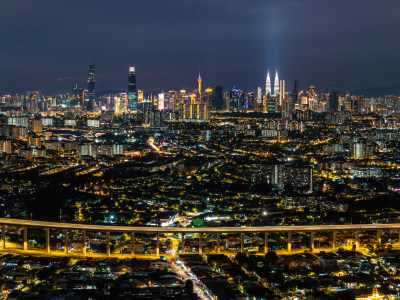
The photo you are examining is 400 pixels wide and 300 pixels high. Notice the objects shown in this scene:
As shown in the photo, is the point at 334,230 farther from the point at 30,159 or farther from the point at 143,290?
the point at 30,159

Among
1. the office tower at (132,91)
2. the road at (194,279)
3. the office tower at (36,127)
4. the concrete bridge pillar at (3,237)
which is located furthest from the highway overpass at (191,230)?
the office tower at (132,91)

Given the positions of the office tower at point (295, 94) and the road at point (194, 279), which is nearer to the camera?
the road at point (194, 279)

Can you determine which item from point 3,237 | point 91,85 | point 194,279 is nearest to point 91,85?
point 91,85

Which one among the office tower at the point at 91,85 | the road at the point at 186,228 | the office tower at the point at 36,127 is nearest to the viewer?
the road at the point at 186,228

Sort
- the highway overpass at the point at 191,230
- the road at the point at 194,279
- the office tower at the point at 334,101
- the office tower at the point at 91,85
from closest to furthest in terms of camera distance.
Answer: the road at the point at 194,279 < the highway overpass at the point at 191,230 < the office tower at the point at 334,101 < the office tower at the point at 91,85

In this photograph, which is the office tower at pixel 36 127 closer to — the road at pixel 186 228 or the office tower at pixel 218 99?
the office tower at pixel 218 99

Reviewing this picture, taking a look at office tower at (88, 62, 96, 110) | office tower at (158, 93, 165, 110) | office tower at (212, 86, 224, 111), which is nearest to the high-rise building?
office tower at (88, 62, 96, 110)

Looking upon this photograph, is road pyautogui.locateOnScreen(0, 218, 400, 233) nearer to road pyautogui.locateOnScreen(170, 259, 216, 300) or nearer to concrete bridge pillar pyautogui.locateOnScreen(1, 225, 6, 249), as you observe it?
concrete bridge pillar pyautogui.locateOnScreen(1, 225, 6, 249)
